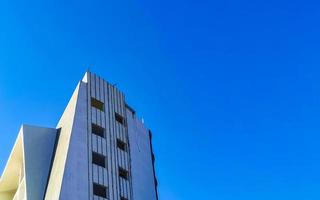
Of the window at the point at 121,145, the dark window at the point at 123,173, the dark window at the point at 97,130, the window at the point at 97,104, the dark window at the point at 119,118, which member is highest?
the window at the point at 97,104

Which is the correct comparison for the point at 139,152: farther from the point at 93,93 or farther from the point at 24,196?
the point at 24,196

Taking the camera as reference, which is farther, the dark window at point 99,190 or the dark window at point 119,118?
the dark window at point 119,118

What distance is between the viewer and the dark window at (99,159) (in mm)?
33812

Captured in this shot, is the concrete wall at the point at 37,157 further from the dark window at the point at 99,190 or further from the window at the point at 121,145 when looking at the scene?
the window at the point at 121,145

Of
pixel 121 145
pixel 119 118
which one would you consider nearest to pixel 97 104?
pixel 119 118

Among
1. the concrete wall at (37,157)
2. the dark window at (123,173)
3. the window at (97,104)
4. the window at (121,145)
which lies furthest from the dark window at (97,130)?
the concrete wall at (37,157)

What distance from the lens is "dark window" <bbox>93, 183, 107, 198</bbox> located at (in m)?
31.8

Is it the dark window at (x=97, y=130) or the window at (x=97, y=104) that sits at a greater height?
the window at (x=97, y=104)

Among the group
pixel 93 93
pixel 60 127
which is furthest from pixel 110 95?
pixel 60 127

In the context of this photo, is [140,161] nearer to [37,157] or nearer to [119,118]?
[119,118]

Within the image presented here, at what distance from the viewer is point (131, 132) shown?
3984 centimetres

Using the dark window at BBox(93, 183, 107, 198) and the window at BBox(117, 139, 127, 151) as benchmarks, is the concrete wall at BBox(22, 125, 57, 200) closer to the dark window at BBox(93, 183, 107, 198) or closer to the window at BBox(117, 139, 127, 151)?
the dark window at BBox(93, 183, 107, 198)

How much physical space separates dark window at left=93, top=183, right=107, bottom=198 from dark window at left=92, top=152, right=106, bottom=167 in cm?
203

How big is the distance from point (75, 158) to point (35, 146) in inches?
200
